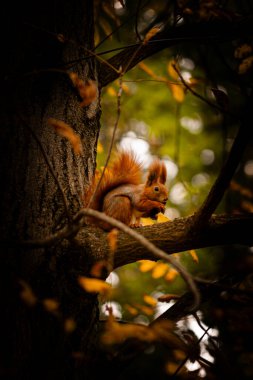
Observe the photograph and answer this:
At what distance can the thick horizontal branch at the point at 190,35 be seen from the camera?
5.05ft

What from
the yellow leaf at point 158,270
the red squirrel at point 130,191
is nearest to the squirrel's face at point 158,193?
the red squirrel at point 130,191

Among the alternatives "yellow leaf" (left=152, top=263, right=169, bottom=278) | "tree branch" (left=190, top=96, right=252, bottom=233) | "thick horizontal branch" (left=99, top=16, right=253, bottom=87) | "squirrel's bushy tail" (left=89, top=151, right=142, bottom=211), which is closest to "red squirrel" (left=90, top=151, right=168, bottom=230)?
"squirrel's bushy tail" (left=89, top=151, right=142, bottom=211)

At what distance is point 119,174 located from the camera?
2.46 meters

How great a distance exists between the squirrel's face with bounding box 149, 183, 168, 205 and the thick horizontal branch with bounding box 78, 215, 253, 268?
1103 mm

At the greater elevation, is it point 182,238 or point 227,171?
point 227,171

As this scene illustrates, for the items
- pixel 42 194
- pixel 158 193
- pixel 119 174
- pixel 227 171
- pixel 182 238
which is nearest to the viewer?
pixel 227 171

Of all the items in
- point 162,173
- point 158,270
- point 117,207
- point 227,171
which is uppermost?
point 227,171

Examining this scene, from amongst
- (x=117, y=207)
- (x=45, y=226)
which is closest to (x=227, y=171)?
(x=45, y=226)

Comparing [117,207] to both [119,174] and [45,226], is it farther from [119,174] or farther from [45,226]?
[45,226]

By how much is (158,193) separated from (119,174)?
396 mm

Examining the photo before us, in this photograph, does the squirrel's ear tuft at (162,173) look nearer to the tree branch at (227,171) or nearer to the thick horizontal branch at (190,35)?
the thick horizontal branch at (190,35)

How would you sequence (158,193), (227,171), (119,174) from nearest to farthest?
(227,171) → (119,174) → (158,193)

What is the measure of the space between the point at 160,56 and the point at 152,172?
1920mm

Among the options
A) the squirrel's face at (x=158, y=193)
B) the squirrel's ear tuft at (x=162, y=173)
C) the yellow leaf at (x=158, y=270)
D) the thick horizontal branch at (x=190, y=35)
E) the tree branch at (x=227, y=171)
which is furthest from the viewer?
the squirrel's ear tuft at (x=162, y=173)
